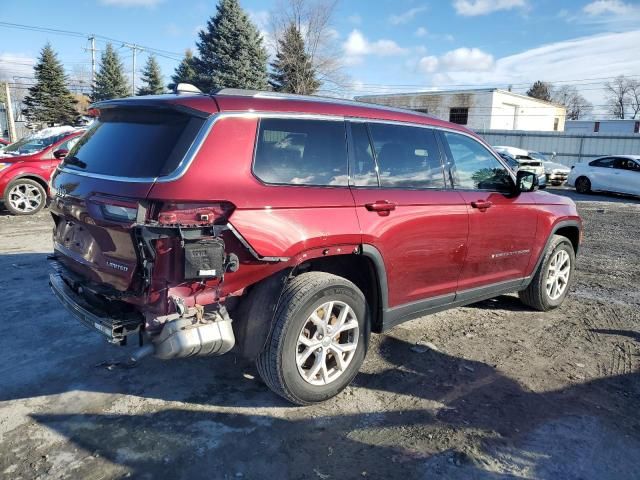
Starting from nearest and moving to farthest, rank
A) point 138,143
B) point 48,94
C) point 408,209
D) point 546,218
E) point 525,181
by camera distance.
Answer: point 138,143, point 408,209, point 525,181, point 546,218, point 48,94

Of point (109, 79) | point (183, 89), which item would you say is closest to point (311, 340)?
point (183, 89)

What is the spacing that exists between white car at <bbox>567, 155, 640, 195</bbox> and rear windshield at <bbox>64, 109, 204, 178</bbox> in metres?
19.0

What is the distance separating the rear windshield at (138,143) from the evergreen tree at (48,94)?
4372 cm

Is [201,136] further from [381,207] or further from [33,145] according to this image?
[33,145]

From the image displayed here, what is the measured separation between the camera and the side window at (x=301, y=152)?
3104 millimetres

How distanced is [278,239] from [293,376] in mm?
892

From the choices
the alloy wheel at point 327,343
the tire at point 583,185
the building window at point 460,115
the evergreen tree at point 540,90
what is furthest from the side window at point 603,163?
the evergreen tree at point 540,90

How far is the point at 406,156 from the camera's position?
12.8ft

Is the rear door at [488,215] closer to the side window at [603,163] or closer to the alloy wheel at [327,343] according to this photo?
the alloy wheel at [327,343]

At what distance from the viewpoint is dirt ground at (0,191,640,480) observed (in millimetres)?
2754

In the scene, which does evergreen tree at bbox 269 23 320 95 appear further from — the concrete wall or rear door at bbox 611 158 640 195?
the concrete wall

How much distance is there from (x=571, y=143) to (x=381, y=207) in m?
31.9

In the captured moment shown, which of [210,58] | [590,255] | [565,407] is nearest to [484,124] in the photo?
[210,58]

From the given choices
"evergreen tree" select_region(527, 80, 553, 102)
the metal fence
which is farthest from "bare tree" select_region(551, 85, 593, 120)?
the metal fence
